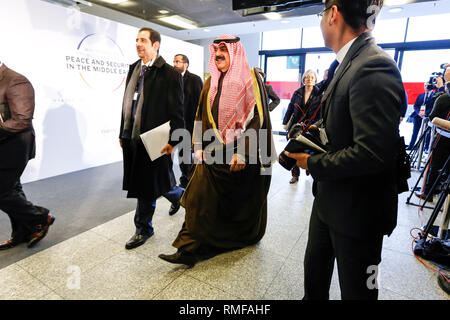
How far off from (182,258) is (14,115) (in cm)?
162

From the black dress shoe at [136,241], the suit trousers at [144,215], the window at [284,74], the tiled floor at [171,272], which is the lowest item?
the tiled floor at [171,272]

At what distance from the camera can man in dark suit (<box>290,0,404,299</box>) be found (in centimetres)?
83

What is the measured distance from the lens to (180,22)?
7.14m

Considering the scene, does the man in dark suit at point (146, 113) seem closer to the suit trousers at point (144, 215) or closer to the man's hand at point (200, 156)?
the suit trousers at point (144, 215)

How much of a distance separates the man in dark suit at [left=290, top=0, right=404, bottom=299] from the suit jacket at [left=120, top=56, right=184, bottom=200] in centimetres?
133

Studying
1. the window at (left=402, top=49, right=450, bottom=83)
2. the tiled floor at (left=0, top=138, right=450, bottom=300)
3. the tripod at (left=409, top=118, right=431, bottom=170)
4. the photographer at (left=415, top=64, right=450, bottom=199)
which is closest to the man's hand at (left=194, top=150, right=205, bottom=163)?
the tiled floor at (left=0, top=138, right=450, bottom=300)

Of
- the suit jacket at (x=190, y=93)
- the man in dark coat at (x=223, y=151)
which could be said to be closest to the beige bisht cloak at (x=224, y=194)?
the man in dark coat at (x=223, y=151)

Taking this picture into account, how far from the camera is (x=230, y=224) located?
2.01 m

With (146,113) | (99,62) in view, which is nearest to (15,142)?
(146,113)

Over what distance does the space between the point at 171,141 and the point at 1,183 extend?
127cm

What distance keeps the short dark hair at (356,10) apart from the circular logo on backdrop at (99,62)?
4257 mm

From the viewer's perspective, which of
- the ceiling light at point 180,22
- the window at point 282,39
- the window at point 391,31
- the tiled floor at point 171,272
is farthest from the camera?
the window at point 282,39

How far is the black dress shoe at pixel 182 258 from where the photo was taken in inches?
70.2

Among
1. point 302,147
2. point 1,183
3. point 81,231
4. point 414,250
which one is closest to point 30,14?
point 1,183
